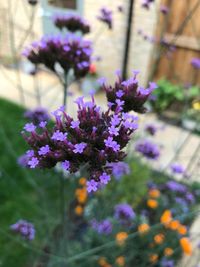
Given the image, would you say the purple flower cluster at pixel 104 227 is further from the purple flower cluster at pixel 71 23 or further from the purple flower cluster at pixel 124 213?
the purple flower cluster at pixel 71 23

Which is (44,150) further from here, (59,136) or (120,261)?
(120,261)

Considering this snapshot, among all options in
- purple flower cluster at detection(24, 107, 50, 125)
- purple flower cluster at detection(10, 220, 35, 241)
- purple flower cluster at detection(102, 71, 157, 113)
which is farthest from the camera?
purple flower cluster at detection(24, 107, 50, 125)

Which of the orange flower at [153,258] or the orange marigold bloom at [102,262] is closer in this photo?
the orange flower at [153,258]

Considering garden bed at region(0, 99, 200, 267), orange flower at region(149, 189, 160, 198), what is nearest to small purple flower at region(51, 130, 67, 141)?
garden bed at region(0, 99, 200, 267)

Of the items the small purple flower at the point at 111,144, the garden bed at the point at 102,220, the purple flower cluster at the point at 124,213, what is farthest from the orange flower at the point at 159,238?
the small purple flower at the point at 111,144

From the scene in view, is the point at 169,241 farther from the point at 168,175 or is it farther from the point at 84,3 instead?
the point at 84,3

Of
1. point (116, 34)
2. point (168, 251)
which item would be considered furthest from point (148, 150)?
point (116, 34)

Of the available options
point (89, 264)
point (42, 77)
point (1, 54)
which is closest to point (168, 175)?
point (89, 264)

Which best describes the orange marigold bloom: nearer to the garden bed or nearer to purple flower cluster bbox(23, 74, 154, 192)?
the garden bed
